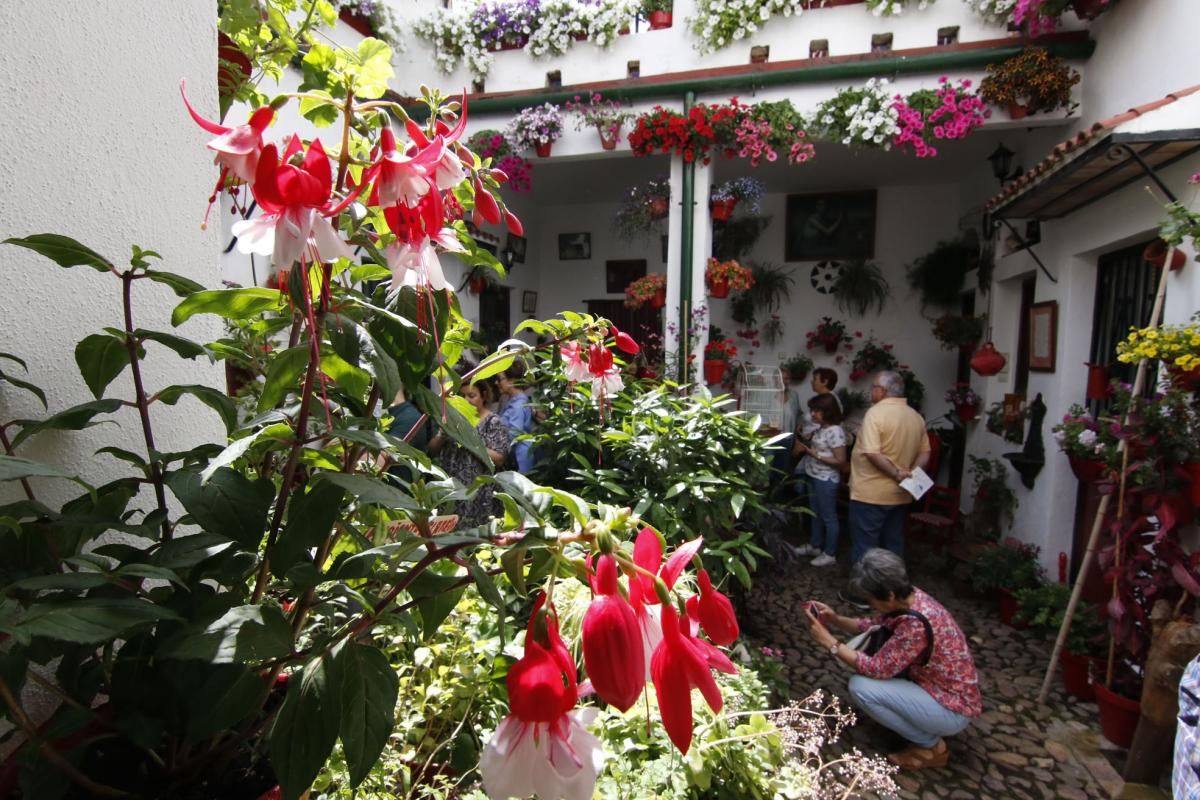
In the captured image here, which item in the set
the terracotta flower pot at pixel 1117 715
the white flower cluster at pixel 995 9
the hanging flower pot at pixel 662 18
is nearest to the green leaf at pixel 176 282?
the terracotta flower pot at pixel 1117 715

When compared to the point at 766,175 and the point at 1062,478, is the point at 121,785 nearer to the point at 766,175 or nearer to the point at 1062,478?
the point at 1062,478

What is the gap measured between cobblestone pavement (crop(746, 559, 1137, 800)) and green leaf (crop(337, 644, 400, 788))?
2.86 m

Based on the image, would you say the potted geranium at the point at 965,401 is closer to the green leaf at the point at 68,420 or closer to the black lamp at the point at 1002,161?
the black lamp at the point at 1002,161

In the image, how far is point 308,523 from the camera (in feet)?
2.33

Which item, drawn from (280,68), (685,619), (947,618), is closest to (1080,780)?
(947,618)

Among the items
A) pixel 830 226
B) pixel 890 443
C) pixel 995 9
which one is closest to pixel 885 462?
pixel 890 443

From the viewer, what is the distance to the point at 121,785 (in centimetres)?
80

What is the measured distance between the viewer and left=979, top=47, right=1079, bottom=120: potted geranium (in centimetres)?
416

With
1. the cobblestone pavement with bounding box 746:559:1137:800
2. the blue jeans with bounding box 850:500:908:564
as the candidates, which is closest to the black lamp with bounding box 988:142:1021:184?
the blue jeans with bounding box 850:500:908:564

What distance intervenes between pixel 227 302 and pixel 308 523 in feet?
0.97

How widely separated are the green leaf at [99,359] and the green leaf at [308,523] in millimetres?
319

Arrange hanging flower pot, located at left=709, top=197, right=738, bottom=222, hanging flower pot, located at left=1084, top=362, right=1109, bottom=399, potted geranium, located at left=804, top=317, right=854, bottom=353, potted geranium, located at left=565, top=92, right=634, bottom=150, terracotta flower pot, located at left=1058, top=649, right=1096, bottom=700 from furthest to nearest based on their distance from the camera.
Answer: potted geranium, located at left=804, top=317, right=854, bottom=353 < hanging flower pot, located at left=709, top=197, right=738, bottom=222 < potted geranium, located at left=565, top=92, right=634, bottom=150 < hanging flower pot, located at left=1084, top=362, right=1109, bottom=399 < terracotta flower pot, located at left=1058, top=649, right=1096, bottom=700

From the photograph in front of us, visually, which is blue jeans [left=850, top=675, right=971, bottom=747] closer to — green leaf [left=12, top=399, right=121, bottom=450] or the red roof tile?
the red roof tile

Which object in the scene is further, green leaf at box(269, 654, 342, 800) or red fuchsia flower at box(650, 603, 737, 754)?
green leaf at box(269, 654, 342, 800)
